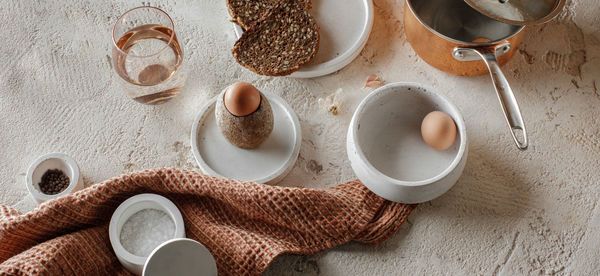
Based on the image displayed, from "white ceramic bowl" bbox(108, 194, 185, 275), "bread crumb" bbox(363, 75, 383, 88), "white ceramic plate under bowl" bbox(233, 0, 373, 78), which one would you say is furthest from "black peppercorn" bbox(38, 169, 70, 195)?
"bread crumb" bbox(363, 75, 383, 88)

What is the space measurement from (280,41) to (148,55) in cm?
21

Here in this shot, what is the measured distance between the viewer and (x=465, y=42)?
31.2 inches

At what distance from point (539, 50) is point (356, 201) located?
0.42 m

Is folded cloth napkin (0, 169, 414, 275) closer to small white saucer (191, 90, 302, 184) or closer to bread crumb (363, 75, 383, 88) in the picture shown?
small white saucer (191, 90, 302, 184)

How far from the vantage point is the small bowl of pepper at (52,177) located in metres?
Result: 0.82

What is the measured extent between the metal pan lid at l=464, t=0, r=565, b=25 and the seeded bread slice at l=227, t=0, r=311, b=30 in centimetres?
29

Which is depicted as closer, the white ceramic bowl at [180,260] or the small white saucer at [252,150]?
the white ceramic bowl at [180,260]

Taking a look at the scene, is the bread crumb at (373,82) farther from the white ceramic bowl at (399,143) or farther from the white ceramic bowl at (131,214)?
the white ceramic bowl at (131,214)

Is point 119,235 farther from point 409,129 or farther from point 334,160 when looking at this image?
point 409,129

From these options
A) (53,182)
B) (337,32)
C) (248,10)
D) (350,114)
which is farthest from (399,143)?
Result: (53,182)

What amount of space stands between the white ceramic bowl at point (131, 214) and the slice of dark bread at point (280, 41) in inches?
10.6

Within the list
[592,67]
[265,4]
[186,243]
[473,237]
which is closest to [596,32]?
[592,67]

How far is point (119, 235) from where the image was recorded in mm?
744

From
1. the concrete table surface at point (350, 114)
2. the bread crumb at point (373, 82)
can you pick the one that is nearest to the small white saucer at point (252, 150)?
the concrete table surface at point (350, 114)
